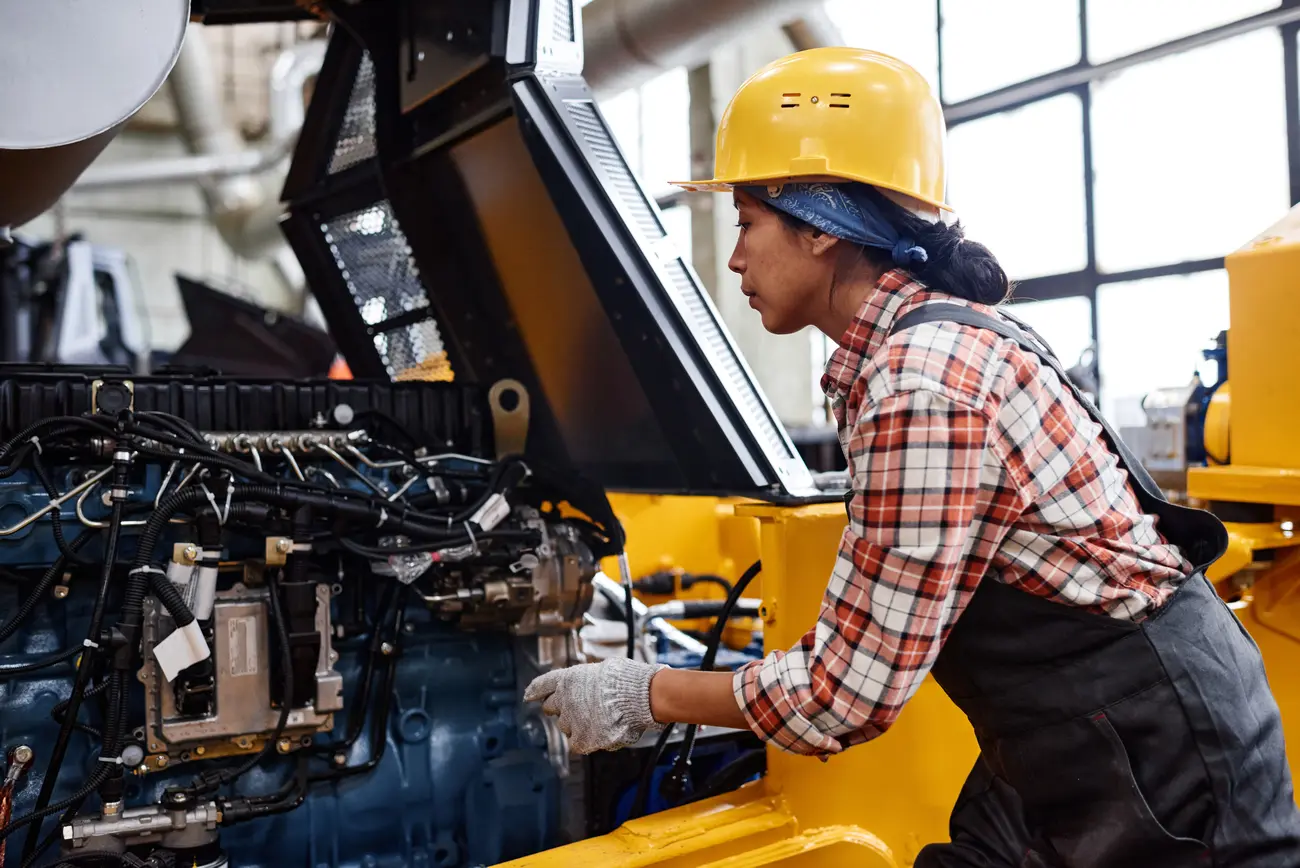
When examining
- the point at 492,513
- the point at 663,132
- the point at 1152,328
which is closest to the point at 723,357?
the point at 492,513

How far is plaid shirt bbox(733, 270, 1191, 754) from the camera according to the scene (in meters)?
1.19

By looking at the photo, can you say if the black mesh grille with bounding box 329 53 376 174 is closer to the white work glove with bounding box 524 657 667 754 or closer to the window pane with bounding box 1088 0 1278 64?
the white work glove with bounding box 524 657 667 754

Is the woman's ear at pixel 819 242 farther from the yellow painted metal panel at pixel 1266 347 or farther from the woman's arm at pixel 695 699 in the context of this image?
the yellow painted metal panel at pixel 1266 347

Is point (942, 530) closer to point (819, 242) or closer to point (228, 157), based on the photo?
point (819, 242)

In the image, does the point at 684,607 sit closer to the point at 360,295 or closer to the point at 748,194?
the point at 360,295

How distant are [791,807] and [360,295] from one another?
5.89 ft

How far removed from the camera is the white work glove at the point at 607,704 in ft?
4.75

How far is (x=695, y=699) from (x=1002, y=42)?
5.69 metres

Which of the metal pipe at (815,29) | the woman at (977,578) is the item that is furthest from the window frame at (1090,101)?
the woman at (977,578)

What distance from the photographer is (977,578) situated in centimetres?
129

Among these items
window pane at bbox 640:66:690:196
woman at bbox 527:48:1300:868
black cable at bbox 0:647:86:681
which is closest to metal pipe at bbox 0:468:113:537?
black cable at bbox 0:647:86:681

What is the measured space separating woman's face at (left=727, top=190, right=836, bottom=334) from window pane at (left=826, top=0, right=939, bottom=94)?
5.37 m

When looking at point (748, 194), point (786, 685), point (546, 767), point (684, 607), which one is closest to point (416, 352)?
point (684, 607)

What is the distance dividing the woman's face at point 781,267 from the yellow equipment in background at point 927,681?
0.59m
